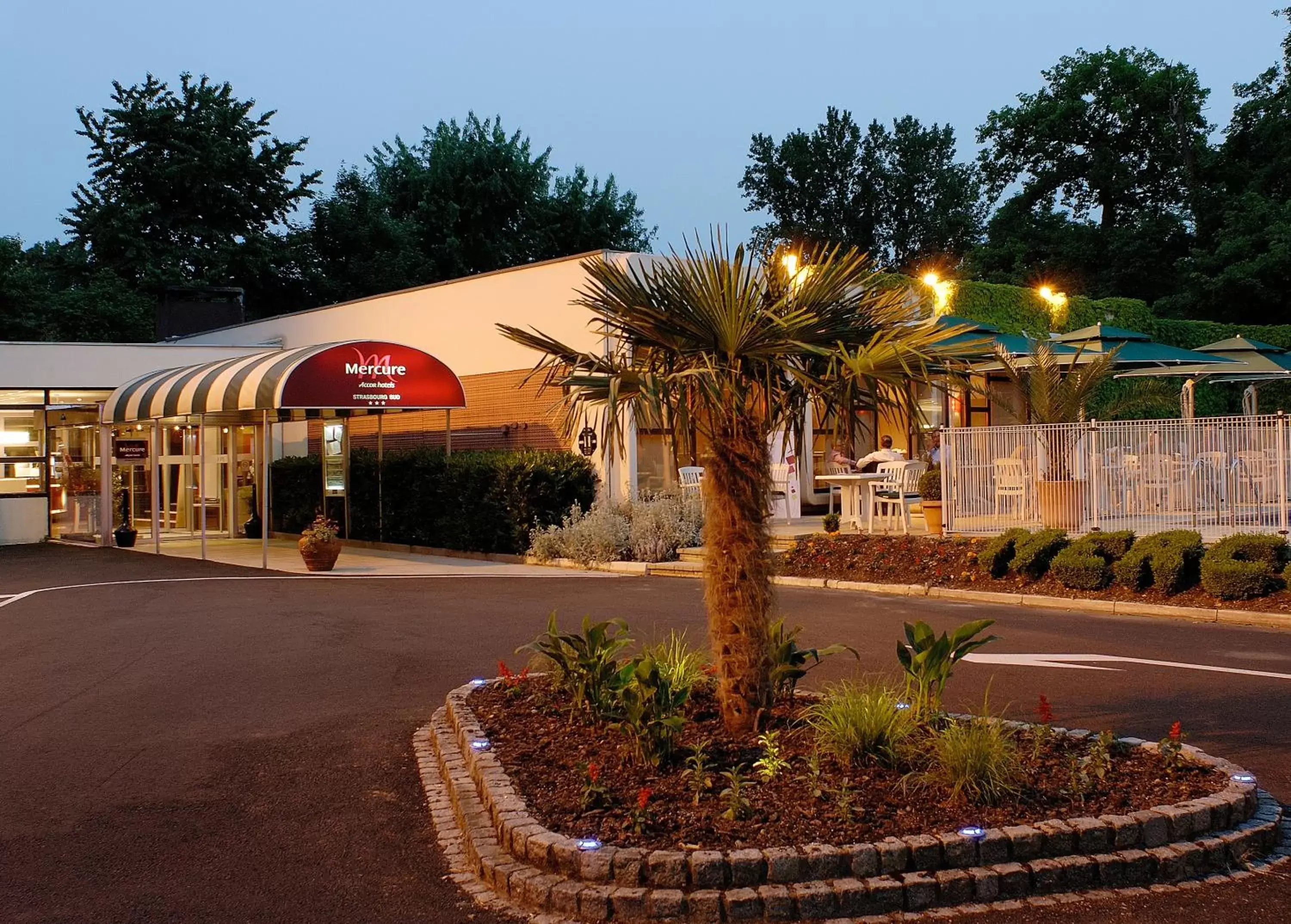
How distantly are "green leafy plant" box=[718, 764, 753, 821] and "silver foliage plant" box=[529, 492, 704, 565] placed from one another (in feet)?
41.9

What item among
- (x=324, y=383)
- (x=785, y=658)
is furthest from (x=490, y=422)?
(x=785, y=658)

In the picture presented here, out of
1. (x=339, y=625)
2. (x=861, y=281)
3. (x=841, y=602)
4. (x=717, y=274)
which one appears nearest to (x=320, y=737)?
(x=717, y=274)

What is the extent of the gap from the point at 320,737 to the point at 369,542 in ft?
54.4

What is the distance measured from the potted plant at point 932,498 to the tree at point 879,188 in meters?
39.6

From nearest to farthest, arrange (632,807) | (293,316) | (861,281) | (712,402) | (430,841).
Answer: (632,807)
(430,841)
(712,402)
(861,281)
(293,316)

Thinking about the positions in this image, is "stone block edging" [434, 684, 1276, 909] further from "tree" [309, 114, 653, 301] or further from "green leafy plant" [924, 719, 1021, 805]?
"tree" [309, 114, 653, 301]

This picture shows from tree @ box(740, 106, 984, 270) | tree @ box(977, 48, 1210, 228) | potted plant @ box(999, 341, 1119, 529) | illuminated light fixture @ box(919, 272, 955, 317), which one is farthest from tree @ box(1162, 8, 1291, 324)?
potted plant @ box(999, 341, 1119, 529)

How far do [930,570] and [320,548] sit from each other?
30.4 ft

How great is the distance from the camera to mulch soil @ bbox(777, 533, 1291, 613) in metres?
12.7

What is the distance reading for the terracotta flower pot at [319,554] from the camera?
18.6 m

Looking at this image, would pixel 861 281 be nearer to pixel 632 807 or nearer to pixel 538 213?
pixel 632 807

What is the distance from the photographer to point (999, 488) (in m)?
16.5

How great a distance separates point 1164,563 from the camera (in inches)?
502

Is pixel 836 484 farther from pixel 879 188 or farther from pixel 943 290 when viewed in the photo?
pixel 879 188
